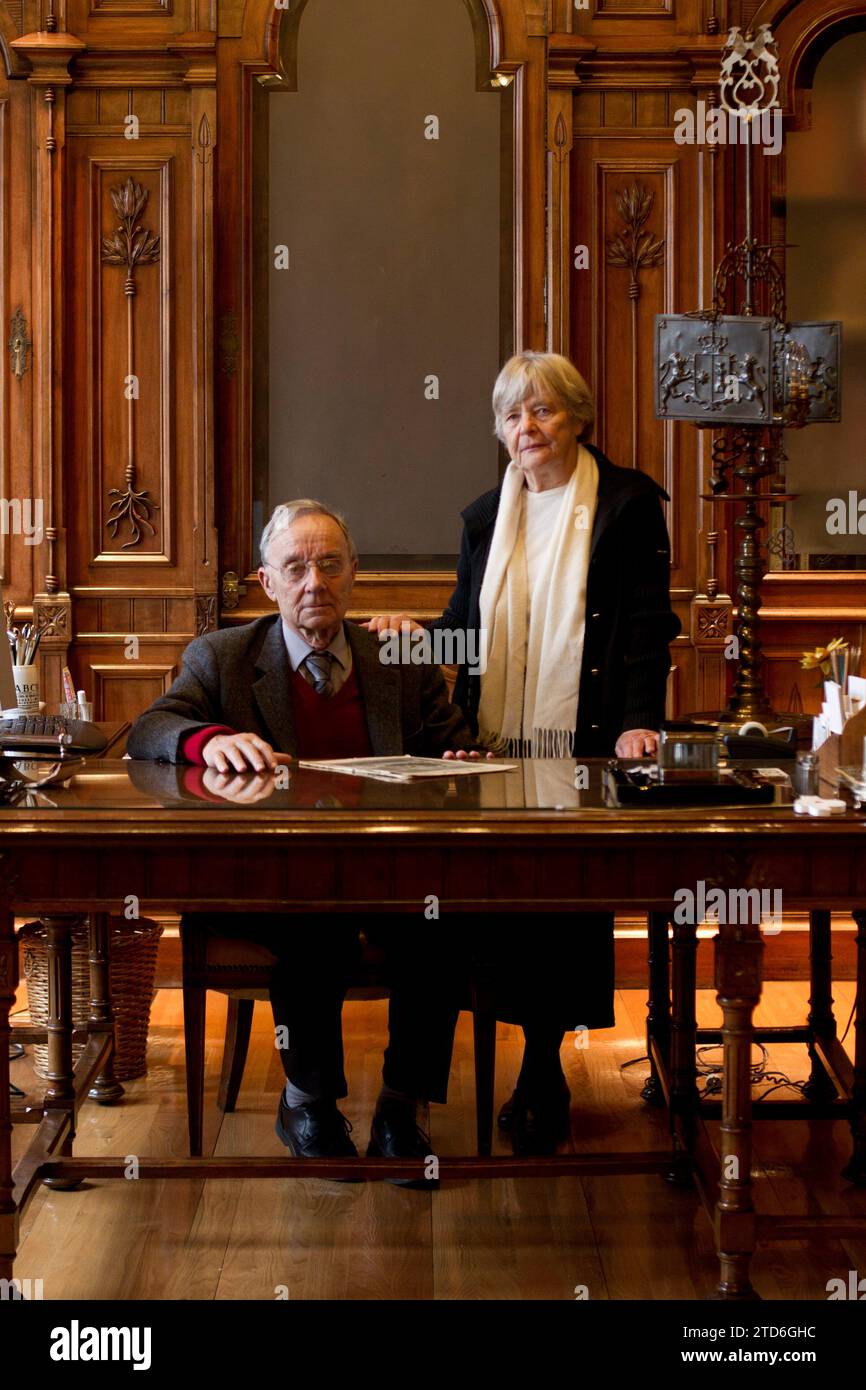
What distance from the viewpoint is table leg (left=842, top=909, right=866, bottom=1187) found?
2.93m

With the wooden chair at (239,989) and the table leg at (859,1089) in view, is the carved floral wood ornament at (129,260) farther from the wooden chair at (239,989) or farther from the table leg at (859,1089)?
the table leg at (859,1089)

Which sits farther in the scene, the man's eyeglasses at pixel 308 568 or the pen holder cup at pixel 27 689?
the pen holder cup at pixel 27 689

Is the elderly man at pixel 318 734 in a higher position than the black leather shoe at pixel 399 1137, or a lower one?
higher

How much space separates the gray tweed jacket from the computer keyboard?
223 millimetres

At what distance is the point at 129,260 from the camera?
4.43 meters

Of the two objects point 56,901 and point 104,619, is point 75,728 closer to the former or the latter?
point 56,901

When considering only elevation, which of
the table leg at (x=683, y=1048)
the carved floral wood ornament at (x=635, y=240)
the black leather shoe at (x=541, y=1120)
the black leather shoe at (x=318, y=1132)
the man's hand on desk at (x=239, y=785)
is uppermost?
the carved floral wood ornament at (x=635, y=240)

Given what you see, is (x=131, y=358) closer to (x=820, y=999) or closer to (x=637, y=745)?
(x=637, y=745)

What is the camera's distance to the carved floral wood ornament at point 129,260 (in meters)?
4.42

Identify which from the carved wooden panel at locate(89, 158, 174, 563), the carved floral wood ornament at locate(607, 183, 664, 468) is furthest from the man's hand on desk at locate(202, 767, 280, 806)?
the carved floral wood ornament at locate(607, 183, 664, 468)

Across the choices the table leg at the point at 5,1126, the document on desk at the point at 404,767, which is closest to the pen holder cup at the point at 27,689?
the document on desk at the point at 404,767

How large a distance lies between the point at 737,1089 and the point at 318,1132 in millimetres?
929

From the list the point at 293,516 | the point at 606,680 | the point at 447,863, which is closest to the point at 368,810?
the point at 447,863

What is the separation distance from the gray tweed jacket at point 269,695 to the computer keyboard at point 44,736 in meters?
0.22
